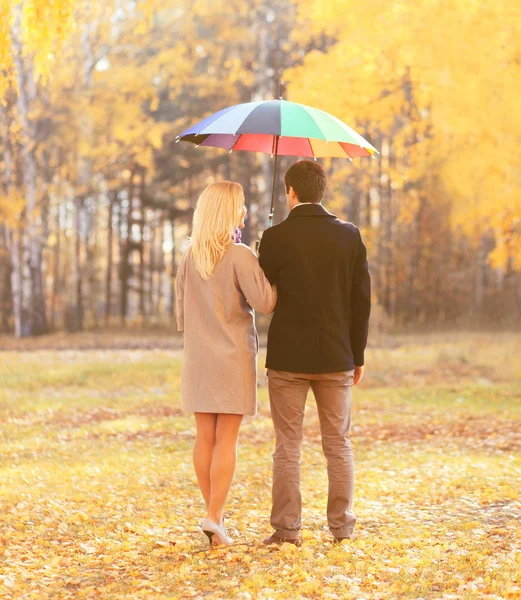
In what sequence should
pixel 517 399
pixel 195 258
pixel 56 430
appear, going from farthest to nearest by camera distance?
pixel 517 399
pixel 56 430
pixel 195 258

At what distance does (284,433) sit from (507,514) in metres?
2.20

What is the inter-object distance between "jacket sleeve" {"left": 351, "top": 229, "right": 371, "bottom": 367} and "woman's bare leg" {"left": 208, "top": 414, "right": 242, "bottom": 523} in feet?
2.50

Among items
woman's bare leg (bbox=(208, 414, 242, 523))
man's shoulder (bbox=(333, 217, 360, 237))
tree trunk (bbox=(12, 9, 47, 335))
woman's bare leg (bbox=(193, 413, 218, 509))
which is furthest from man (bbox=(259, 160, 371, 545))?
tree trunk (bbox=(12, 9, 47, 335))

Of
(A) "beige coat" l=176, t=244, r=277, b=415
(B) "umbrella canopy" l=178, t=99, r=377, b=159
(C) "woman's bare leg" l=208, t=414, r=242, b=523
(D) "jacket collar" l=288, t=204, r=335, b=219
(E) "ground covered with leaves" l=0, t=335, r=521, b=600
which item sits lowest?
(E) "ground covered with leaves" l=0, t=335, r=521, b=600

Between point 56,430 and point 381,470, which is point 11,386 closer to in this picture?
point 56,430

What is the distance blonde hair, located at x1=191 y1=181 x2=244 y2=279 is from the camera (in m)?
Answer: 4.72

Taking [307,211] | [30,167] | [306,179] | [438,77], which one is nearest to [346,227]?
[307,211]

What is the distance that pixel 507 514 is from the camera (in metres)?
6.25

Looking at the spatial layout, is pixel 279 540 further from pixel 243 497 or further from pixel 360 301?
pixel 243 497

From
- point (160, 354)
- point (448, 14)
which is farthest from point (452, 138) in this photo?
point (160, 354)

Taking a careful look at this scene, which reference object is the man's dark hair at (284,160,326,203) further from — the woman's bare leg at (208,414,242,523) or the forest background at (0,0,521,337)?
the forest background at (0,0,521,337)

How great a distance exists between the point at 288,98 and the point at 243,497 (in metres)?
10.4

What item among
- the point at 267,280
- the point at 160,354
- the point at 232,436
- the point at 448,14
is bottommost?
the point at 160,354

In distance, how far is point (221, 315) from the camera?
4.78 metres
